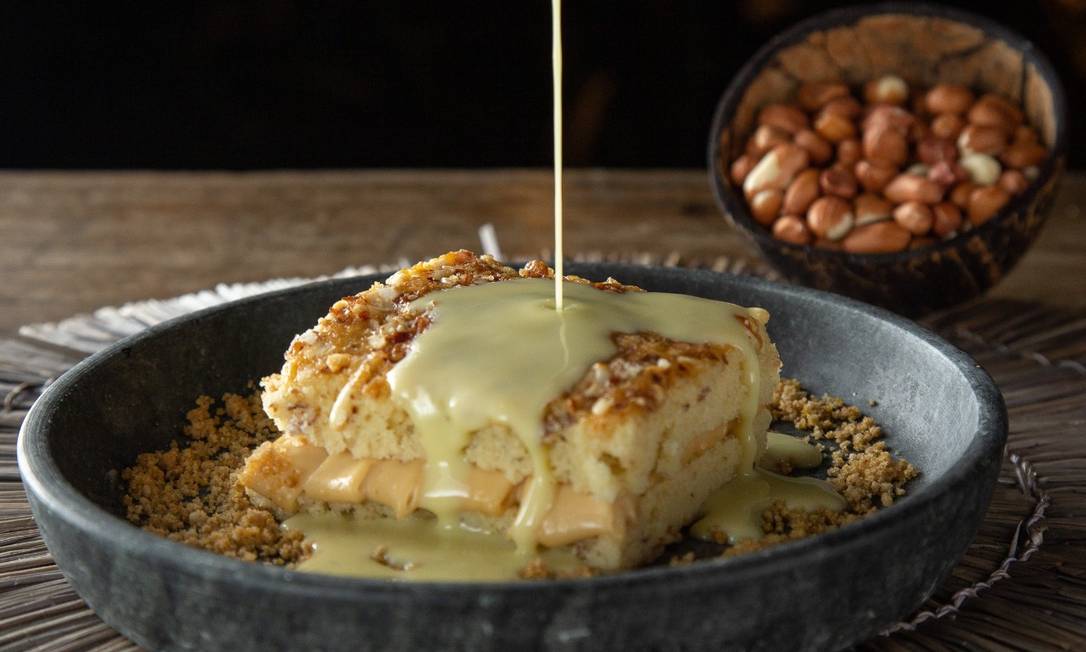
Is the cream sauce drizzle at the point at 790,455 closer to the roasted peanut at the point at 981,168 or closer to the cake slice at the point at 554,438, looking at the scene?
the cake slice at the point at 554,438

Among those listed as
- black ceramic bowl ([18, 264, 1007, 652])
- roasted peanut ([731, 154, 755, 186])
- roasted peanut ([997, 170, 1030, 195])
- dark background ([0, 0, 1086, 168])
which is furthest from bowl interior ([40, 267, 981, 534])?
dark background ([0, 0, 1086, 168])

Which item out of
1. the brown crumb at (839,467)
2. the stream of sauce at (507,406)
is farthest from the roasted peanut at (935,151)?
the stream of sauce at (507,406)

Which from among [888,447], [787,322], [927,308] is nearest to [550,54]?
[927,308]

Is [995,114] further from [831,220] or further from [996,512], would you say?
[996,512]

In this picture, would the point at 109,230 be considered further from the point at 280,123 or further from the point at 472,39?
the point at 472,39

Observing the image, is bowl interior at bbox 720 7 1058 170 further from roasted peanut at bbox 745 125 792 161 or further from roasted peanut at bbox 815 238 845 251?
roasted peanut at bbox 815 238 845 251

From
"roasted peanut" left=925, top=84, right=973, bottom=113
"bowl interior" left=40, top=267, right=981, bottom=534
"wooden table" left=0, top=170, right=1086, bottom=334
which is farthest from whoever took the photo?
"wooden table" left=0, top=170, right=1086, bottom=334

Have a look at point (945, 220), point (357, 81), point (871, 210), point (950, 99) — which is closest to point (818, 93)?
point (950, 99)
